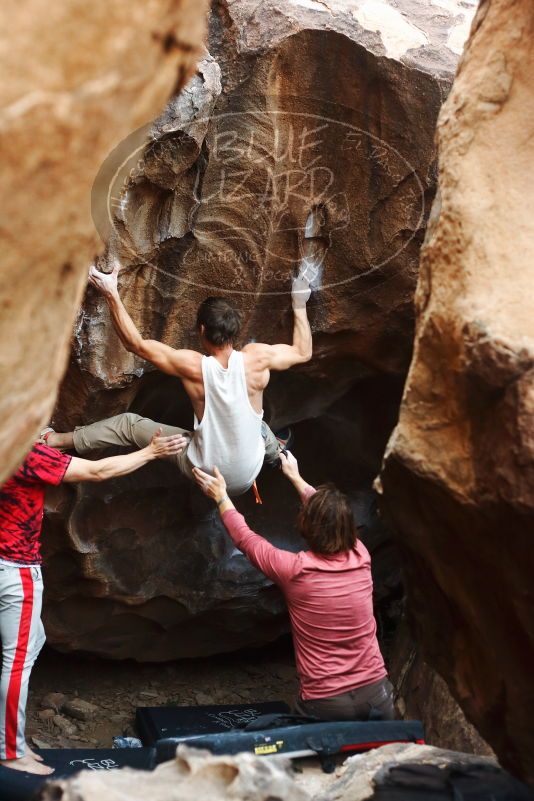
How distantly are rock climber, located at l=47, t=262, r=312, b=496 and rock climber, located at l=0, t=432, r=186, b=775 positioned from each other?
1.38 ft

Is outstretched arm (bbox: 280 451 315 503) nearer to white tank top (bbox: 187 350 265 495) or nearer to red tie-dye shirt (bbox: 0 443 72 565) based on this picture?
white tank top (bbox: 187 350 265 495)

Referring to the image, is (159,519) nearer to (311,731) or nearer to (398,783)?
(311,731)

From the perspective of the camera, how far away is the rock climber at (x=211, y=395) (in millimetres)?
3816

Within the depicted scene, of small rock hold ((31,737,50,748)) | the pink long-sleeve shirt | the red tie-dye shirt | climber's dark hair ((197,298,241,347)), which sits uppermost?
climber's dark hair ((197,298,241,347))

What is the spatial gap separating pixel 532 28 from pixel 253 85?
1976 millimetres

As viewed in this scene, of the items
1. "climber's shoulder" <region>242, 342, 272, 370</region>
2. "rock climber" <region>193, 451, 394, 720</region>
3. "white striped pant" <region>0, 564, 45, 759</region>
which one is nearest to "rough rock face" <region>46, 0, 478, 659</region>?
"climber's shoulder" <region>242, 342, 272, 370</region>

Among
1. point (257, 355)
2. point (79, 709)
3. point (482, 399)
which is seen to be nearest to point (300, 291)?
point (257, 355)

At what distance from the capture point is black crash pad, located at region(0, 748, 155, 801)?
3436mm

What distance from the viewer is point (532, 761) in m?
2.20

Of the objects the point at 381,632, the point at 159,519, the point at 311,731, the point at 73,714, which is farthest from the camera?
the point at 381,632

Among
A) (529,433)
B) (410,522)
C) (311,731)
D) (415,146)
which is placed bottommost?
(311,731)

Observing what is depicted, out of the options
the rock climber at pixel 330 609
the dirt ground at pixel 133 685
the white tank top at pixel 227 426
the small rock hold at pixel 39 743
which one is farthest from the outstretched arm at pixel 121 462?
the dirt ground at pixel 133 685

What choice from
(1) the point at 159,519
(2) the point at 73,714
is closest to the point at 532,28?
(1) the point at 159,519

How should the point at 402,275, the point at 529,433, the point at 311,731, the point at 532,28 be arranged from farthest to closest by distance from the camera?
the point at 402,275
the point at 311,731
the point at 532,28
the point at 529,433
